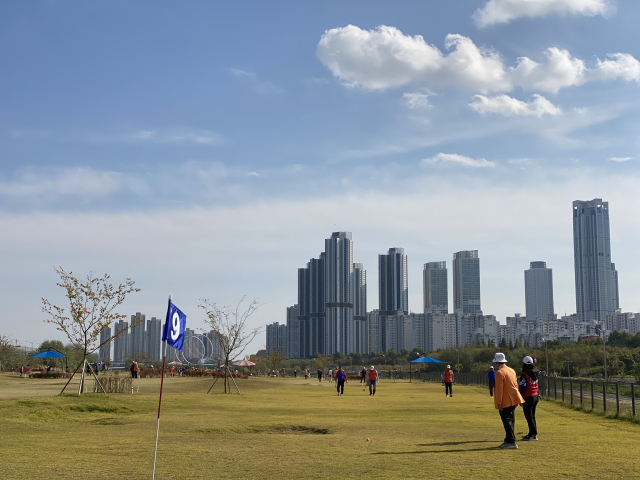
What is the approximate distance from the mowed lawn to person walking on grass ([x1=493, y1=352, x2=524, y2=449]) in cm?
33

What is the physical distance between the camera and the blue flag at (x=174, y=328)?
1049cm

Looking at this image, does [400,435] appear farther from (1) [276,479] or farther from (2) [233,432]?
(1) [276,479]

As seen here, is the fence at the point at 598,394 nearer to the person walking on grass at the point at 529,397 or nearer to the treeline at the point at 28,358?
the person walking on grass at the point at 529,397

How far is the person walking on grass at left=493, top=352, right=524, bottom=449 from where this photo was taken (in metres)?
12.0

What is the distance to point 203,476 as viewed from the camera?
9398 millimetres

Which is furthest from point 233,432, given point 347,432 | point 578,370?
point 578,370

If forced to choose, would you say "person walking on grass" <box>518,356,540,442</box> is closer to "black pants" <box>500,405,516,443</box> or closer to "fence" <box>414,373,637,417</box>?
"black pants" <box>500,405,516,443</box>

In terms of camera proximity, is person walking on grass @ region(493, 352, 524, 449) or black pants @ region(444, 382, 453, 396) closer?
person walking on grass @ region(493, 352, 524, 449)

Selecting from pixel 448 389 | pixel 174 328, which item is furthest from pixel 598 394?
pixel 174 328

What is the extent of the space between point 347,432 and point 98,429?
6.16m

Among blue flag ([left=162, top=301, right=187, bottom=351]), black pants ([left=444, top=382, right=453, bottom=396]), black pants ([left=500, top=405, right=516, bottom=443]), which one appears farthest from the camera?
black pants ([left=444, top=382, right=453, bottom=396])

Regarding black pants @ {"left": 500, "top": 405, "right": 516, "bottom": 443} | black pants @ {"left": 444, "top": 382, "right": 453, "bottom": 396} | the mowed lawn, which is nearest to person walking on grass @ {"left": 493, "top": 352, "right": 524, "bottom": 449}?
black pants @ {"left": 500, "top": 405, "right": 516, "bottom": 443}

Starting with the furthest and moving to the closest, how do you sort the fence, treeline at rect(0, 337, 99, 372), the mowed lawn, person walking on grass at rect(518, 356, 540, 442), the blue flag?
treeline at rect(0, 337, 99, 372) → the fence → person walking on grass at rect(518, 356, 540, 442) → the blue flag → the mowed lawn

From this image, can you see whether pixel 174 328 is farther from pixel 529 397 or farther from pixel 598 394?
pixel 598 394
